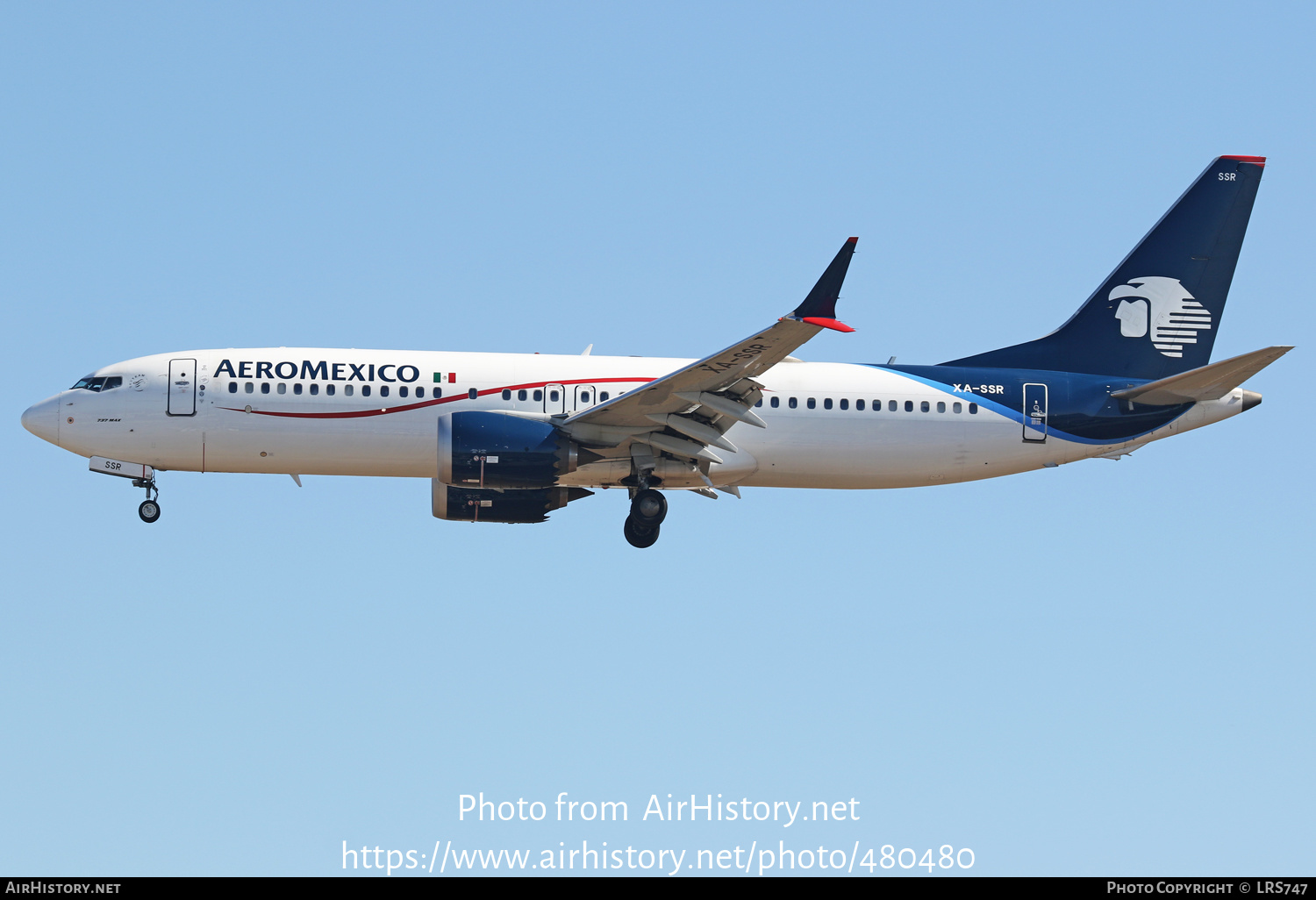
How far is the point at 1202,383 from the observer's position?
33938mm

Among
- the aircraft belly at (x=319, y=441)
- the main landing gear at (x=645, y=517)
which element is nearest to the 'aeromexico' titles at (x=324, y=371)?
the aircraft belly at (x=319, y=441)

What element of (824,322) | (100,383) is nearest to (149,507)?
(100,383)

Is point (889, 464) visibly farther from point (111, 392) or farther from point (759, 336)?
point (111, 392)

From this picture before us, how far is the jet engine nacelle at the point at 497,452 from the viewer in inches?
1240

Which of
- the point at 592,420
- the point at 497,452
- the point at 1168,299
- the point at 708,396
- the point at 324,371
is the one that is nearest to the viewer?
the point at 708,396

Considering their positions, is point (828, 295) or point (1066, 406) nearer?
point (828, 295)

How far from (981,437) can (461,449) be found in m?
11.9

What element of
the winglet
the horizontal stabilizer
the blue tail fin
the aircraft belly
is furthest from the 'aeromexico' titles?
the horizontal stabilizer

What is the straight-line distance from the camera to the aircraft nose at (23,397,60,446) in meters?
33.5

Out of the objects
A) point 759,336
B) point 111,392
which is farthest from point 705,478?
point 111,392

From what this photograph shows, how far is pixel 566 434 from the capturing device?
32.2 meters

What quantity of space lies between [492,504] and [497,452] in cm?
263

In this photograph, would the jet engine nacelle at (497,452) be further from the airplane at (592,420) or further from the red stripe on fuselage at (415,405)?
the red stripe on fuselage at (415,405)

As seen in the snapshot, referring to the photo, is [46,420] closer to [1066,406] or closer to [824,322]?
[824,322]
